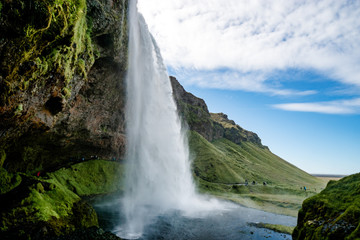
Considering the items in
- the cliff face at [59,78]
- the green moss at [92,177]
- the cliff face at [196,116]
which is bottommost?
the green moss at [92,177]

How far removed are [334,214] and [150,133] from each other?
36.8 metres

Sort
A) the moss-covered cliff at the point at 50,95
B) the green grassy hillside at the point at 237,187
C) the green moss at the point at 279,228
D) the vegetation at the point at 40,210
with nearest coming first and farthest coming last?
the moss-covered cliff at the point at 50,95, the vegetation at the point at 40,210, the green moss at the point at 279,228, the green grassy hillside at the point at 237,187

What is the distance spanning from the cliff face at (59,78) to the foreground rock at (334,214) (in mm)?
19051

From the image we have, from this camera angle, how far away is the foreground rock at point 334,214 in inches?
309

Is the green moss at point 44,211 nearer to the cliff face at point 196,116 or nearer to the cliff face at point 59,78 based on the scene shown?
the cliff face at point 59,78

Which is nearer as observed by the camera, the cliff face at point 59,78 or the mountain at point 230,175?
the cliff face at point 59,78

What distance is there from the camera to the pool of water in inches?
831

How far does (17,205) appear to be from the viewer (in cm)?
1389

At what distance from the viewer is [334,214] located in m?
9.03

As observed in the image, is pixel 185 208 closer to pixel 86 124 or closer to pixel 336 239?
pixel 86 124

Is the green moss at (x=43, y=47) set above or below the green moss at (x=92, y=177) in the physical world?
above

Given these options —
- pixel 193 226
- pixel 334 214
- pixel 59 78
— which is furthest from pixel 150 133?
pixel 334 214

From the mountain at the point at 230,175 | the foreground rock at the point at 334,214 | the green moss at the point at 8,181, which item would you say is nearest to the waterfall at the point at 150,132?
the mountain at the point at 230,175

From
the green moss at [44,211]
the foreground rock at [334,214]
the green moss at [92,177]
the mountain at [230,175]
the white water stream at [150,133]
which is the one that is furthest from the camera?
the mountain at [230,175]
